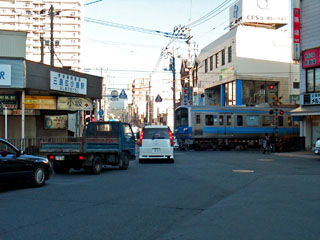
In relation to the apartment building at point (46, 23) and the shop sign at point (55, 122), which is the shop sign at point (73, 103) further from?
the apartment building at point (46, 23)

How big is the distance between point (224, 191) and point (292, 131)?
28660 millimetres

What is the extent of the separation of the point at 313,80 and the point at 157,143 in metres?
14.8

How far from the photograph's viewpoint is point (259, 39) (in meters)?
42.7

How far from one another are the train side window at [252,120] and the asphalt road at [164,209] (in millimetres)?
21635

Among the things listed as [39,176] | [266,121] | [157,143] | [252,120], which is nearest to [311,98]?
[252,120]

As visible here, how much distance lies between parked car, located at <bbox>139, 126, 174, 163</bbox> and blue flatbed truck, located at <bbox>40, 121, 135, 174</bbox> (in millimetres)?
1811

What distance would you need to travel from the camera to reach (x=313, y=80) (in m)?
28.7

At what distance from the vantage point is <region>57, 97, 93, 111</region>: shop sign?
2355 cm

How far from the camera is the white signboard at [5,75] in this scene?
18.4 m

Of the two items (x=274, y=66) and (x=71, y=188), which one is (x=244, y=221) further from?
(x=274, y=66)

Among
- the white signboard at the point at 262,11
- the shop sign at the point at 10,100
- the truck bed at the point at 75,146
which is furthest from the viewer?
the white signboard at the point at 262,11

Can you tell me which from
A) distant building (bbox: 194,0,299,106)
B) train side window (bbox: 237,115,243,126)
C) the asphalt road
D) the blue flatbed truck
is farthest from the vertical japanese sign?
the asphalt road

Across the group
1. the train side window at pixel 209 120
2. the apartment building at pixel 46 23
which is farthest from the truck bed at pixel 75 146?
the apartment building at pixel 46 23

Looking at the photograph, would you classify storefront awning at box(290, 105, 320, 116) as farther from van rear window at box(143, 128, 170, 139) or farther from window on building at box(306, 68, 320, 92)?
van rear window at box(143, 128, 170, 139)
